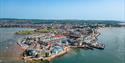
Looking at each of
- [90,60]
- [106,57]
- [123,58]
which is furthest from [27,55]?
[123,58]

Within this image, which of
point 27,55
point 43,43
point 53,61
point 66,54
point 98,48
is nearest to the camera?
point 53,61

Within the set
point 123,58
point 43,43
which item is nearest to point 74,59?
point 123,58

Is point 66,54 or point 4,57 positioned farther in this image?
point 66,54

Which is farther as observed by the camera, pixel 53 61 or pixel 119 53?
pixel 119 53

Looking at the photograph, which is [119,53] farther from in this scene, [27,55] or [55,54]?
[27,55]

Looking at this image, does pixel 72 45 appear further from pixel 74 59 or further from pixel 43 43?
pixel 74 59

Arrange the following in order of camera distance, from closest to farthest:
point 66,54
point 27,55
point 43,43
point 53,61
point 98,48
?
point 53,61, point 27,55, point 66,54, point 98,48, point 43,43

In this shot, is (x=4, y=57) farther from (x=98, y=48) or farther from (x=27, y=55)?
(x=98, y=48)
